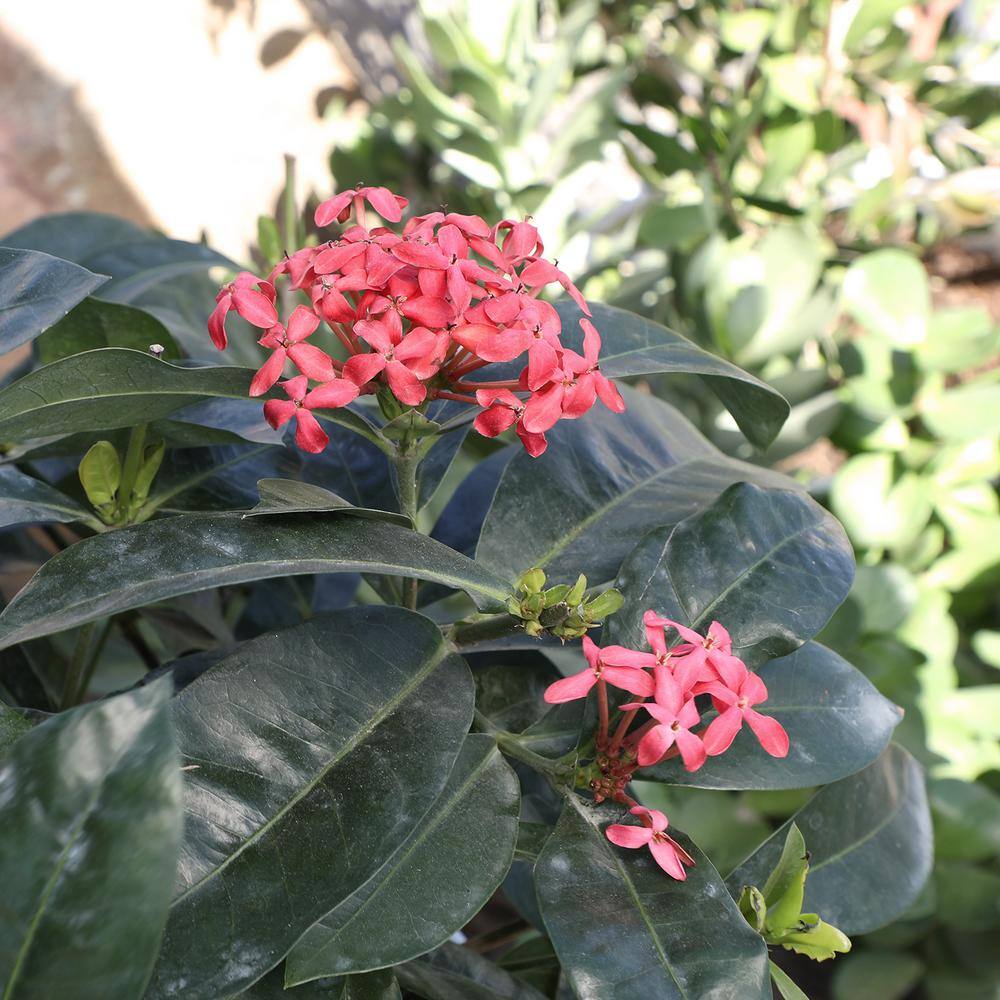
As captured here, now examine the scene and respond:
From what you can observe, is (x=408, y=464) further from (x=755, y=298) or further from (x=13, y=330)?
(x=755, y=298)

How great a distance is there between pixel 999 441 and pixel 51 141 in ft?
4.37

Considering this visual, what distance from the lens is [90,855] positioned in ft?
0.90

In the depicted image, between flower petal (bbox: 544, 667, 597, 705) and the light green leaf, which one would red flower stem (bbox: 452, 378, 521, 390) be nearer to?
flower petal (bbox: 544, 667, 597, 705)

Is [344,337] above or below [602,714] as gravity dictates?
above

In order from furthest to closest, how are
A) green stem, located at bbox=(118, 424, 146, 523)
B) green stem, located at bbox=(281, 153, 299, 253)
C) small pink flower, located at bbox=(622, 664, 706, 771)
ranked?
green stem, located at bbox=(281, 153, 299, 253)
green stem, located at bbox=(118, 424, 146, 523)
small pink flower, located at bbox=(622, 664, 706, 771)

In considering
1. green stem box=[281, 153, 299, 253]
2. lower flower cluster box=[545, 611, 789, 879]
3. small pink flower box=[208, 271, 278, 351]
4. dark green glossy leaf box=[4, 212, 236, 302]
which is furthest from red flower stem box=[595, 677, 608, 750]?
green stem box=[281, 153, 299, 253]

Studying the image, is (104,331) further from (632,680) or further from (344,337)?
(632,680)

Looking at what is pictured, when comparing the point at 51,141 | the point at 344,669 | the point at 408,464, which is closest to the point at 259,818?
the point at 344,669

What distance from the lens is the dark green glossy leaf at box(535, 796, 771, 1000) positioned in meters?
0.35

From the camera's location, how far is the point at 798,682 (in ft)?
1.64

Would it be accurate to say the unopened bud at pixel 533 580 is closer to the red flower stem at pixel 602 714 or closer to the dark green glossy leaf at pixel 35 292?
the red flower stem at pixel 602 714

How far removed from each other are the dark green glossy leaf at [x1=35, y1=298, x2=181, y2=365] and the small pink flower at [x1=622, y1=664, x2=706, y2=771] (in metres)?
0.33

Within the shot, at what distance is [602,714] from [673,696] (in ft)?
0.15

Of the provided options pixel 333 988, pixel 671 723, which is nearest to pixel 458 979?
pixel 333 988
